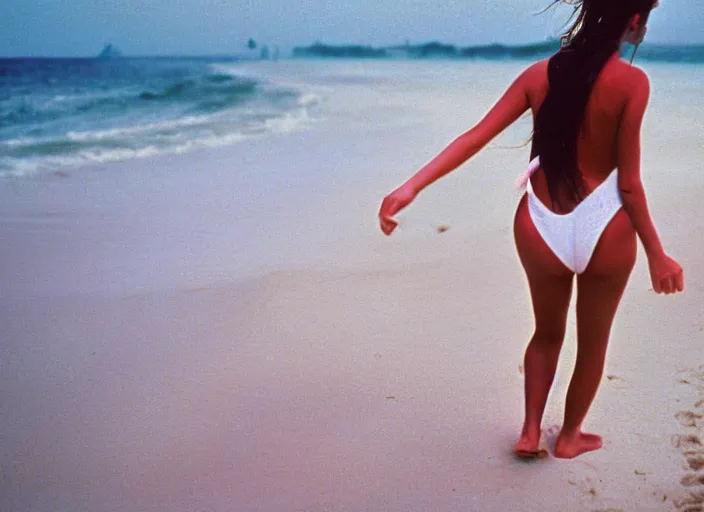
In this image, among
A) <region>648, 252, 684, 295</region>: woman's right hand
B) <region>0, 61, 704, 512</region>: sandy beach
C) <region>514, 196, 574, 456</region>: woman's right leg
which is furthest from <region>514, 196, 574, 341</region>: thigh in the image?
<region>0, 61, 704, 512</region>: sandy beach

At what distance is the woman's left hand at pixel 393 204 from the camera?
192 cm

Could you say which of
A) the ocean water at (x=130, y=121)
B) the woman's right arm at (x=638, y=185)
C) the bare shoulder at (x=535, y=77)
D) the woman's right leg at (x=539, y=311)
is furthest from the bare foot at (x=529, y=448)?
the ocean water at (x=130, y=121)

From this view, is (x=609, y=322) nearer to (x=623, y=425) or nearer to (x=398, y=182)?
(x=623, y=425)

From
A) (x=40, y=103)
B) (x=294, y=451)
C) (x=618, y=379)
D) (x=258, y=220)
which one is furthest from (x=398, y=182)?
(x=40, y=103)

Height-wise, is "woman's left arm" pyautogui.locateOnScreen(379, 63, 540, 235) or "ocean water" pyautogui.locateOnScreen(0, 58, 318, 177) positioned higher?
"woman's left arm" pyautogui.locateOnScreen(379, 63, 540, 235)

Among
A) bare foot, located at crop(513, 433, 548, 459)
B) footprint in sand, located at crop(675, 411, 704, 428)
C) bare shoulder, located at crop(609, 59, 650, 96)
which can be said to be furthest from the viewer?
footprint in sand, located at crop(675, 411, 704, 428)

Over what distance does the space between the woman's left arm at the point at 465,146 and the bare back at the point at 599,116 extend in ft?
0.13

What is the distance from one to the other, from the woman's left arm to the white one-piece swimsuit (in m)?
0.17

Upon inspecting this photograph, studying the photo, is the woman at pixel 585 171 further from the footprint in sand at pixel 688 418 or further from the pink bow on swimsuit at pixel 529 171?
the footprint in sand at pixel 688 418

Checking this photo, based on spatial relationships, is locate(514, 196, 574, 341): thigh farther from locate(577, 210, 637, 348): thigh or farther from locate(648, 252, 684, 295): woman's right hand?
locate(648, 252, 684, 295): woman's right hand

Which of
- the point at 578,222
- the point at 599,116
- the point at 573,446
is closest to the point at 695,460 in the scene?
the point at 573,446

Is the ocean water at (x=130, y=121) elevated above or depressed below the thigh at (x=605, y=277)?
below

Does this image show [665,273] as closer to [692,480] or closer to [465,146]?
[465,146]

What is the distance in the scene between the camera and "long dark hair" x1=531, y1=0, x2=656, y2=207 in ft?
5.85
